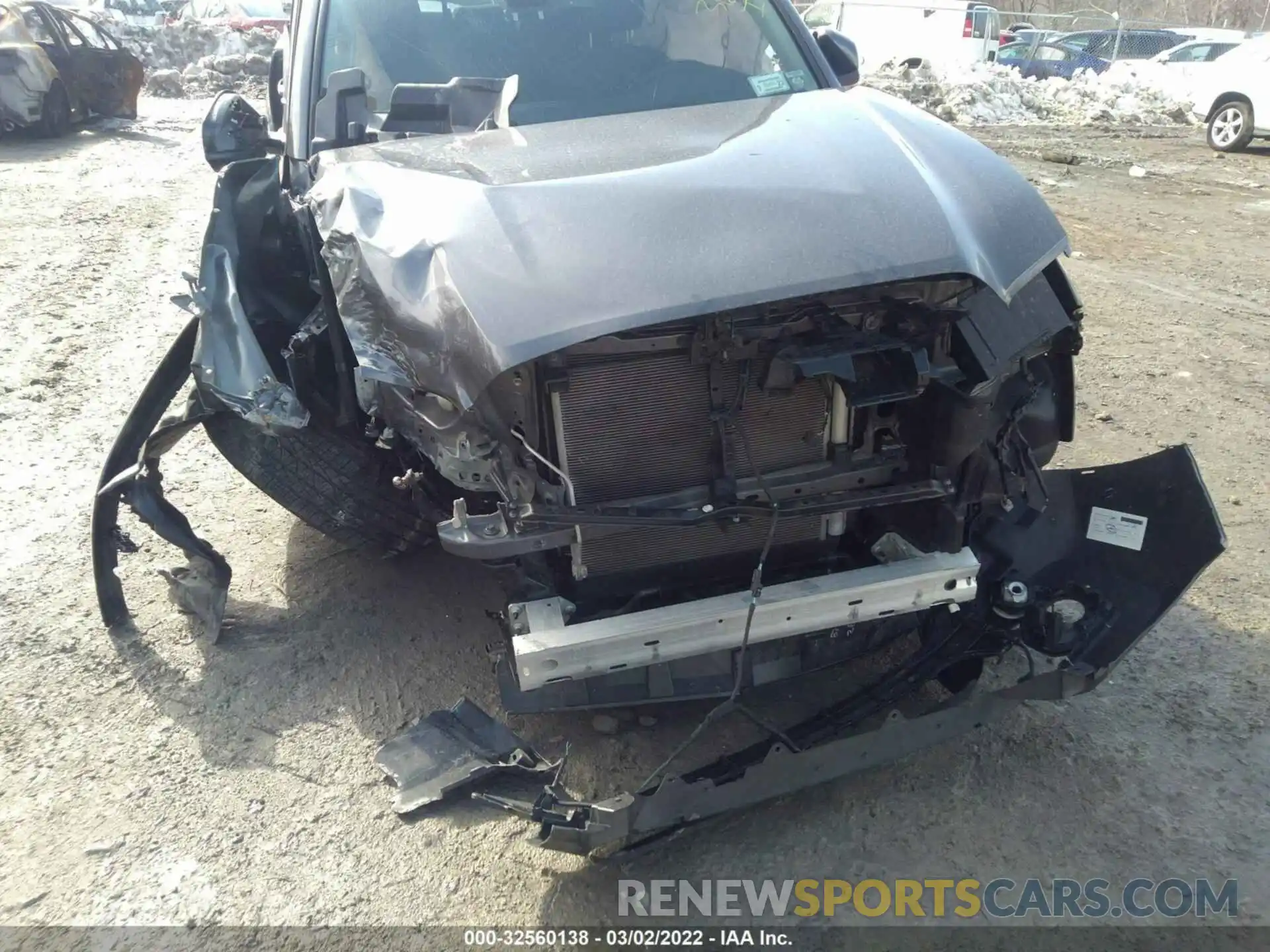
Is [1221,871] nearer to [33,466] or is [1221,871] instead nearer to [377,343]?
[377,343]

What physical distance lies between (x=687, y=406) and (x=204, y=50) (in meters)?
22.2

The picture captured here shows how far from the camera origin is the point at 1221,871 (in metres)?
2.26

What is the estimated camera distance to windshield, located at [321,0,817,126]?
313 centimetres

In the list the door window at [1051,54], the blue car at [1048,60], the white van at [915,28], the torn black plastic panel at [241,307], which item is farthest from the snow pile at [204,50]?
the torn black plastic panel at [241,307]

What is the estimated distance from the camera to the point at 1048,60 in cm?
1816

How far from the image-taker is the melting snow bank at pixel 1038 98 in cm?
1476

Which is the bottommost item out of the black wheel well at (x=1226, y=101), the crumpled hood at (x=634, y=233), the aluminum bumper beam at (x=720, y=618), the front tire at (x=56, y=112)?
the black wheel well at (x=1226, y=101)

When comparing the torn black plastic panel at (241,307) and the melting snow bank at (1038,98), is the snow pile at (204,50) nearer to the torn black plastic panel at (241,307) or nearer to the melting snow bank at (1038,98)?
the melting snow bank at (1038,98)

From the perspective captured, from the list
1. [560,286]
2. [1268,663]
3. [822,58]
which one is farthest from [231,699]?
[1268,663]

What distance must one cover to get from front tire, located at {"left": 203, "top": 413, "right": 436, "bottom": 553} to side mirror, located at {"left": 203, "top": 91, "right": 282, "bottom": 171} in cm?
103

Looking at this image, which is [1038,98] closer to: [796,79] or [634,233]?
[796,79]

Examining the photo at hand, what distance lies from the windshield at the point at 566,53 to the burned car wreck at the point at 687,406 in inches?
3.9

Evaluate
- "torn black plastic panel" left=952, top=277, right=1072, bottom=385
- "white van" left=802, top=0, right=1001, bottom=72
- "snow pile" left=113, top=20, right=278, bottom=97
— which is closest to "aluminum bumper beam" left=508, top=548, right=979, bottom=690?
"torn black plastic panel" left=952, top=277, right=1072, bottom=385
